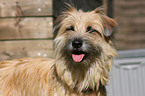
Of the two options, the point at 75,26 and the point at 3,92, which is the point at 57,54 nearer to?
the point at 75,26

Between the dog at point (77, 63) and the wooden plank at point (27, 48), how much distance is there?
25.5 inches

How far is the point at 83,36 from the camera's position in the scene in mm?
2395

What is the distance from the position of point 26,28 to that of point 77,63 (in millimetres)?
1248

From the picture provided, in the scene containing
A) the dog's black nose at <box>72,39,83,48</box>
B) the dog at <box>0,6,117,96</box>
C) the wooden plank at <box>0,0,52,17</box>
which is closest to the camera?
the dog's black nose at <box>72,39,83,48</box>

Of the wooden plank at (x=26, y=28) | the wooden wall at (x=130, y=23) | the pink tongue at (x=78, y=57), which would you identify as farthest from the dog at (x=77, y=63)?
the wooden wall at (x=130, y=23)

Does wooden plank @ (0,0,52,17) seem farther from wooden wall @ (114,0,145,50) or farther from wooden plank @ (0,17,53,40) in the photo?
wooden wall @ (114,0,145,50)

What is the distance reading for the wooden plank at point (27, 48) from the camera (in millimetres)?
3273

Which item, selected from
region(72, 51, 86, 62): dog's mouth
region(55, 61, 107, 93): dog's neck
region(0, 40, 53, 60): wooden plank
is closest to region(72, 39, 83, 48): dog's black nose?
region(72, 51, 86, 62): dog's mouth

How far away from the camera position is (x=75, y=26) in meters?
2.53

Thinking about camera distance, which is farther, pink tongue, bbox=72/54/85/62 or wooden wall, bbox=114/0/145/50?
wooden wall, bbox=114/0/145/50

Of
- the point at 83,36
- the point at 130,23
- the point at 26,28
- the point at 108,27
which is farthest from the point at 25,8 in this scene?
the point at 130,23

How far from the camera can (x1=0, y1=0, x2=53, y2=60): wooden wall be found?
10.7 ft

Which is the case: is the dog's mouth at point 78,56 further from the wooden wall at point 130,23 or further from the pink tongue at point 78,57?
the wooden wall at point 130,23

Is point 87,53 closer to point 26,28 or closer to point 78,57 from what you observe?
point 78,57
